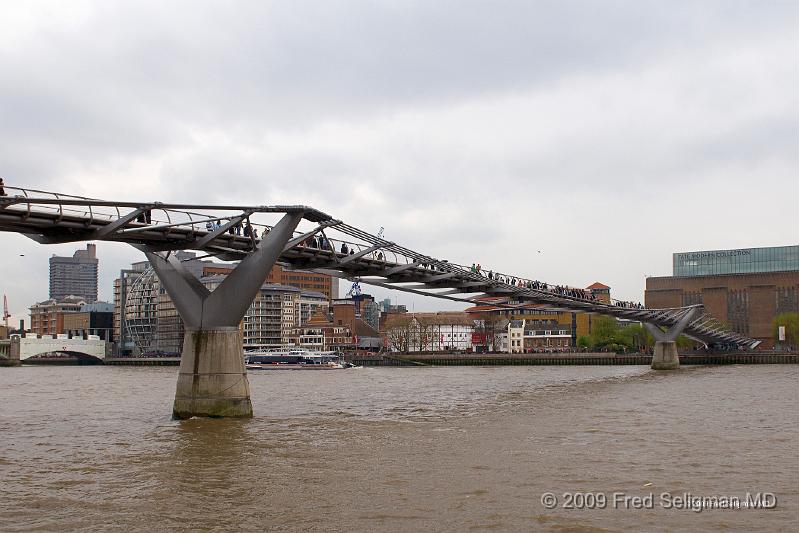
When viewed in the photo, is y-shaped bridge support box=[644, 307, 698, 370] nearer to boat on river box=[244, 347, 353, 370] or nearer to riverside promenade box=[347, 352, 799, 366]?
riverside promenade box=[347, 352, 799, 366]

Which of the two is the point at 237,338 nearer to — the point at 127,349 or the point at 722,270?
the point at 722,270

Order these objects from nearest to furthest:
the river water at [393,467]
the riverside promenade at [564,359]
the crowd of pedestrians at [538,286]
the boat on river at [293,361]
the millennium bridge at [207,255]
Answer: the river water at [393,467] → the millennium bridge at [207,255] → the crowd of pedestrians at [538,286] → the boat on river at [293,361] → the riverside promenade at [564,359]

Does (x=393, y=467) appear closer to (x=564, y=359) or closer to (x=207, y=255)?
(x=207, y=255)

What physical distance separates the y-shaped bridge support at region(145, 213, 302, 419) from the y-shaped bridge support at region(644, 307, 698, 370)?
7100 centimetres

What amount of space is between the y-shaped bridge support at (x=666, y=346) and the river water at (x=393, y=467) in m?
57.3

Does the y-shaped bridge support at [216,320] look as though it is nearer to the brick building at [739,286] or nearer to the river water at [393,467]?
the river water at [393,467]

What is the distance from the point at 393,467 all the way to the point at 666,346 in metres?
80.9

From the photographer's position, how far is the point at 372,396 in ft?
159

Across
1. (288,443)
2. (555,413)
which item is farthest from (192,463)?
(555,413)

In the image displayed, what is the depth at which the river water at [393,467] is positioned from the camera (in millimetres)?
15023

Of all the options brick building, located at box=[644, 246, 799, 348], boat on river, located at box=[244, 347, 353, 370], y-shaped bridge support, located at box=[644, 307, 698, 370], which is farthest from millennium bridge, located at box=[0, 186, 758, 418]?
brick building, located at box=[644, 246, 799, 348]

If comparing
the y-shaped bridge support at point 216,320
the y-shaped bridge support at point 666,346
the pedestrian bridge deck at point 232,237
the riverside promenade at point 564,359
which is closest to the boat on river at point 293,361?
the riverside promenade at point 564,359

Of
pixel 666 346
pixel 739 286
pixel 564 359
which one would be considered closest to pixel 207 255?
pixel 666 346

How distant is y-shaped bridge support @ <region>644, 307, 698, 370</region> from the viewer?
9344cm
